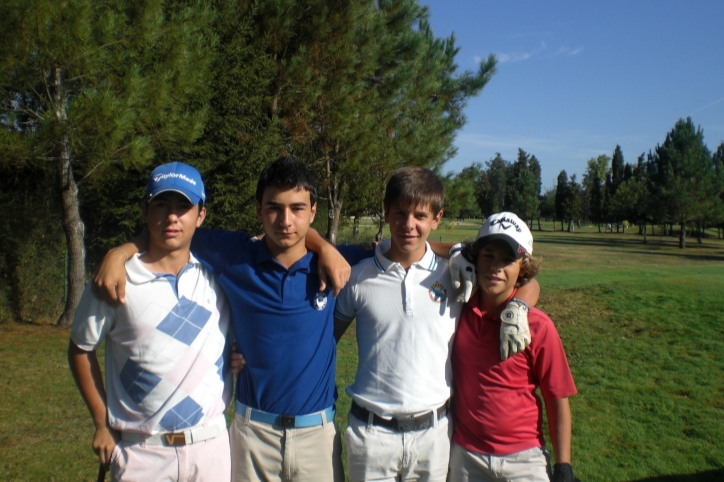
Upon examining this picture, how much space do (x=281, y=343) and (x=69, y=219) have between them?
748cm

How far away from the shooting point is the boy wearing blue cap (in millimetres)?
2156

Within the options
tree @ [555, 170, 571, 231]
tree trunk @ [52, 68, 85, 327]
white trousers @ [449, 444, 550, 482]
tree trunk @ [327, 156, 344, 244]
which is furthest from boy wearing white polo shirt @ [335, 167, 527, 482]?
tree @ [555, 170, 571, 231]

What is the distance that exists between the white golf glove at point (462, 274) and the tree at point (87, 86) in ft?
19.7

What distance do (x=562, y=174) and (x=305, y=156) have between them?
60.0m

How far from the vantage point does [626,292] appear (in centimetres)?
1023

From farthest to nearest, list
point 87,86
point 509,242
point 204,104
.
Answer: point 204,104, point 87,86, point 509,242

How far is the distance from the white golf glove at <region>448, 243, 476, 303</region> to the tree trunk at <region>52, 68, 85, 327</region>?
6999mm

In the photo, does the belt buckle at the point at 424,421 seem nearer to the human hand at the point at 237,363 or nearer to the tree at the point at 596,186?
the human hand at the point at 237,363

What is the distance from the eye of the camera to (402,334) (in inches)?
93.0

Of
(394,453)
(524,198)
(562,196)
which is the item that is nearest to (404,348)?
(394,453)

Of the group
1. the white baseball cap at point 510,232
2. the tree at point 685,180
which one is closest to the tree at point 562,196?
the tree at point 685,180

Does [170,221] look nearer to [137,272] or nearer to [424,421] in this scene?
[137,272]

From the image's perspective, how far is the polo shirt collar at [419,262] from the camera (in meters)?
2.48

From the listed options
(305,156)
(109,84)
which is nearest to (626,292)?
(305,156)
